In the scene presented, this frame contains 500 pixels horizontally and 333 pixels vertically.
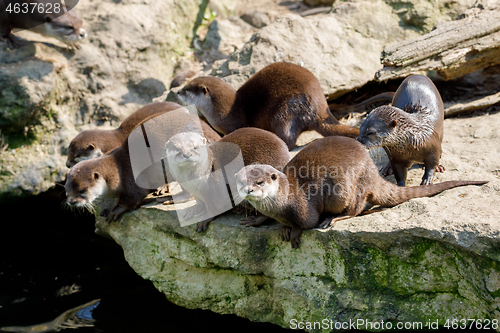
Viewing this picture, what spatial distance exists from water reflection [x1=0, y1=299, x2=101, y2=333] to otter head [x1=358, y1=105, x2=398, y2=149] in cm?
222

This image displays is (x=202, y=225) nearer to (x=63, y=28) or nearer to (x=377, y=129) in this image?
(x=377, y=129)

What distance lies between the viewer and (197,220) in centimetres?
264

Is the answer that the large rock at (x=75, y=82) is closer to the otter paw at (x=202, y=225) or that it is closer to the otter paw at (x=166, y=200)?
the otter paw at (x=166, y=200)

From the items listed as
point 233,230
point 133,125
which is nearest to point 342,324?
Result: point 233,230

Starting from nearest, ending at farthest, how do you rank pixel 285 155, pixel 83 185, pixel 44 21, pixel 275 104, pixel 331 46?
pixel 285 155
pixel 83 185
pixel 275 104
pixel 331 46
pixel 44 21

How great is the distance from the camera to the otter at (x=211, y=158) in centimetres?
247

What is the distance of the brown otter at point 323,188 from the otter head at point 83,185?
1202mm

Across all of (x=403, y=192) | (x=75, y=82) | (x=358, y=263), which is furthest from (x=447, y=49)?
(x=75, y=82)

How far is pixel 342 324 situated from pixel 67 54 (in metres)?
4.16

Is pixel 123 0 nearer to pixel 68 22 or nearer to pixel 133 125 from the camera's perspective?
pixel 68 22

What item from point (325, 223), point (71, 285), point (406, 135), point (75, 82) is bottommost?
point (71, 285)

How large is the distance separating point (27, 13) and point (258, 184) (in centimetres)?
383

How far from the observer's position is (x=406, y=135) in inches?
101

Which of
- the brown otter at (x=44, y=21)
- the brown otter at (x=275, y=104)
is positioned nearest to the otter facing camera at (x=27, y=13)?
the brown otter at (x=44, y=21)
